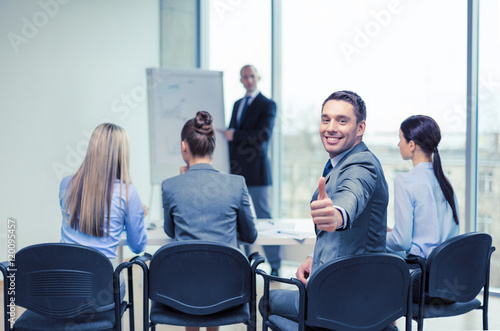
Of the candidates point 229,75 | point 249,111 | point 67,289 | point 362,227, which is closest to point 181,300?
point 67,289

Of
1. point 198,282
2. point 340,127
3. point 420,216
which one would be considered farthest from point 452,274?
point 198,282

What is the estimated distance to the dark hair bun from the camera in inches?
101

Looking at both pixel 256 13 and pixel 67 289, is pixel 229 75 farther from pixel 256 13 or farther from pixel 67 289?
pixel 67 289

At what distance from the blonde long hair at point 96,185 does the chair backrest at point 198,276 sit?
0.45m

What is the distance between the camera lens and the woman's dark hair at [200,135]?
2529mm

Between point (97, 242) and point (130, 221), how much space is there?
0.18m

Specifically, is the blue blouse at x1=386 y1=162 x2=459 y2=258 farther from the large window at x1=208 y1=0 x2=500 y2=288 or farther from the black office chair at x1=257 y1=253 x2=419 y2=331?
the large window at x1=208 y1=0 x2=500 y2=288

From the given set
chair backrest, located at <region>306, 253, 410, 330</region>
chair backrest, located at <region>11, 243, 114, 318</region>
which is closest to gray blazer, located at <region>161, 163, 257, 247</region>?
chair backrest, located at <region>11, 243, 114, 318</region>

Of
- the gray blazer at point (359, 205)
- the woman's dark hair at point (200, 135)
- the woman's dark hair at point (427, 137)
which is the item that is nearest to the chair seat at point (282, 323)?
the gray blazer at point (359, 205)

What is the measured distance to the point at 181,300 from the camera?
6.68ft

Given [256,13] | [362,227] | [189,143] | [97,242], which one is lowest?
[97,242]

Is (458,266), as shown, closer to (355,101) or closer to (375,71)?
(355,101)

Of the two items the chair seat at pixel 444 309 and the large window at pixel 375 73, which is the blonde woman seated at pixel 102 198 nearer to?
the chair seat at pixel 444 309

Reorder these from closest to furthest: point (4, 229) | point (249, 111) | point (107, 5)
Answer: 1. point (4, 229)
2. point (249, 111)
3. point (107, 5)
